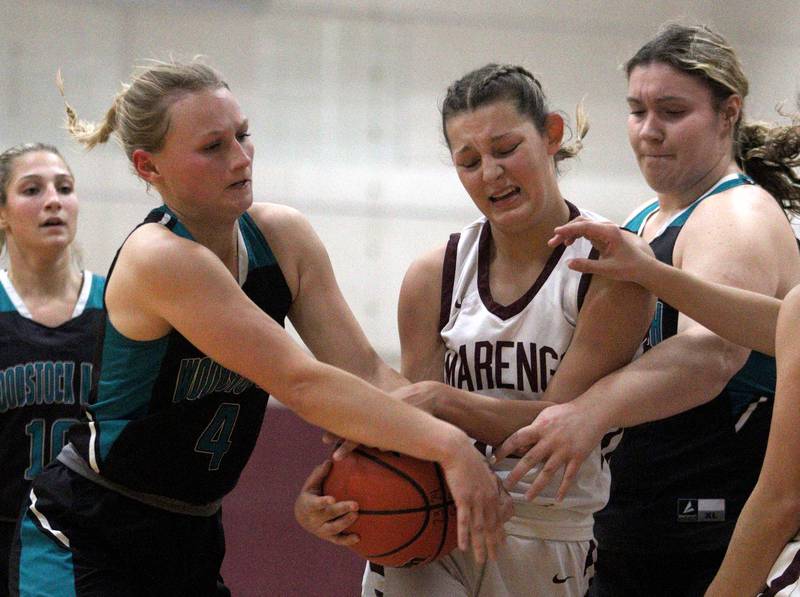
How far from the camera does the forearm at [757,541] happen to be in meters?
1.98

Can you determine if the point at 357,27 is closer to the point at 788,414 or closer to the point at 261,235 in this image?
the point at 261,235

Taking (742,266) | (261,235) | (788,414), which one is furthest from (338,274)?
(788,414)

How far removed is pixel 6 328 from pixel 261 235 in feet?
5.38

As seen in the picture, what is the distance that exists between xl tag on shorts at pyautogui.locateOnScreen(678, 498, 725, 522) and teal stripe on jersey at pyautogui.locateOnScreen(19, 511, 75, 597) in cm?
158

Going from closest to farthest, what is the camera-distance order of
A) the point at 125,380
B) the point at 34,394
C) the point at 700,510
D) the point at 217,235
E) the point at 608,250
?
the point at 608,250
the point at 125,380
the point at 217,235
the point at 700,510
the point at 34,394

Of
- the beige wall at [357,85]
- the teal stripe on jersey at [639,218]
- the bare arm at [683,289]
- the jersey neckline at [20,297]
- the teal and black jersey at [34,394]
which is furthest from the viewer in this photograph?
the beige wall at [357,85]

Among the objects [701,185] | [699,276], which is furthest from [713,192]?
[699,276]

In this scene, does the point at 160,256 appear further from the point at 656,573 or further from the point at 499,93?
the point at 656,573

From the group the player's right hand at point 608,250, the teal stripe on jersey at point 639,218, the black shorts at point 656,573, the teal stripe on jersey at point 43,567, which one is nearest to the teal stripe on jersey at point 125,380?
the teal stripe on jersey at point 43,567

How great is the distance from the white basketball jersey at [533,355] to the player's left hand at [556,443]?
16cm

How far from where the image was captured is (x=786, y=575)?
1979 millimetres

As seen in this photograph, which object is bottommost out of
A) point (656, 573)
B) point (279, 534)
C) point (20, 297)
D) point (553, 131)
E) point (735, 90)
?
point (279, 534)

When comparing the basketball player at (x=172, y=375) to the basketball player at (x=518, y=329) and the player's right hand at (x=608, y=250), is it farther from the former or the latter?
the player's right hand at (x=608, y=250)

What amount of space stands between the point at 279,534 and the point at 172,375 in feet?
8.07
